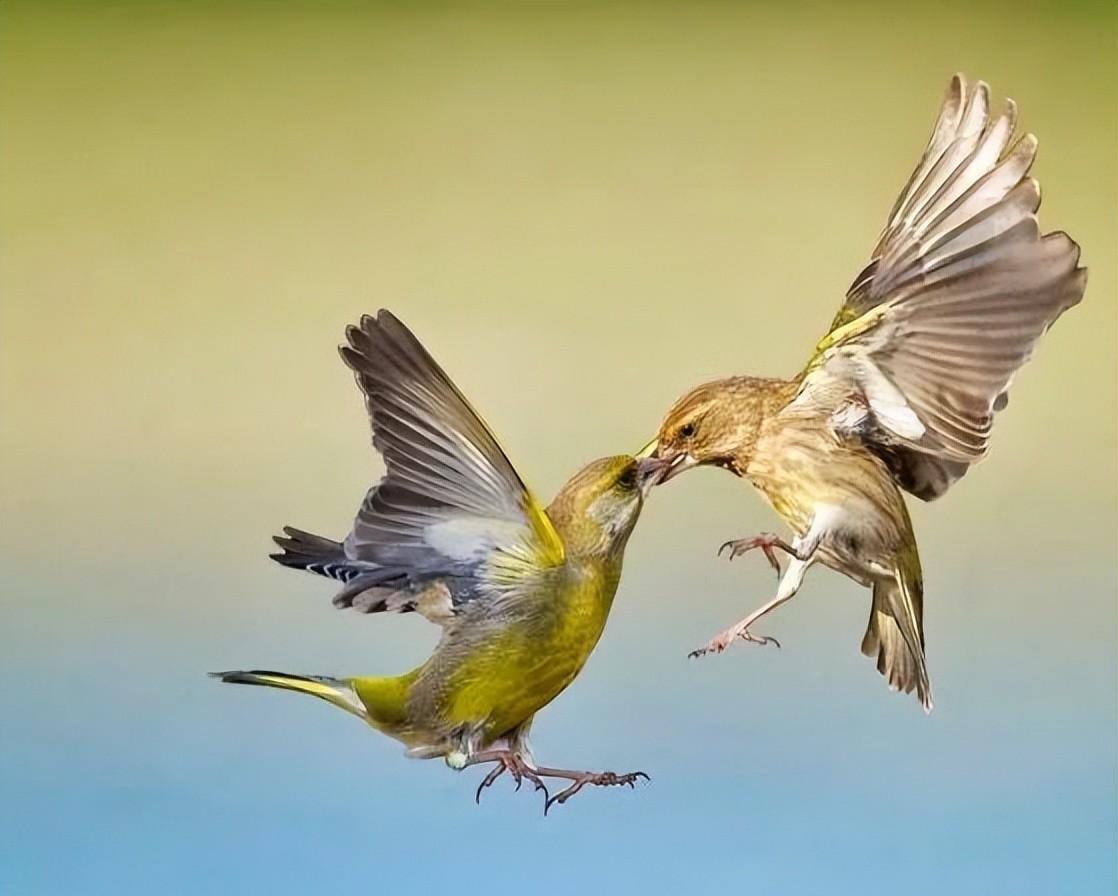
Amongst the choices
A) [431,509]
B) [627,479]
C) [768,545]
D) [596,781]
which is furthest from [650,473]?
[596,781]

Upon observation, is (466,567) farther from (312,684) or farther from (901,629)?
(901,629)

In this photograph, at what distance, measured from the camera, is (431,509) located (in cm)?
123

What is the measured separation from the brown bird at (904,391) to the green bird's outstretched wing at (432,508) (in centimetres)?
20

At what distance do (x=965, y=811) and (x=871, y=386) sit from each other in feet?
1.68

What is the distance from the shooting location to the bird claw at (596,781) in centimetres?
128

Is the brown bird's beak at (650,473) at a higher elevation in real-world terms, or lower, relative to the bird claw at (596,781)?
higher

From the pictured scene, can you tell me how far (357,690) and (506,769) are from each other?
0.20m

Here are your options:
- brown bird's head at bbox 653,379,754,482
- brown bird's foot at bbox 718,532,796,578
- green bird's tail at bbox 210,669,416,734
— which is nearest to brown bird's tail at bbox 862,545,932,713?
brown bird's foot at bbox 718,532,796,578

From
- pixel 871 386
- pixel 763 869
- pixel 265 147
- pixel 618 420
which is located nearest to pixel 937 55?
pixel 871 386

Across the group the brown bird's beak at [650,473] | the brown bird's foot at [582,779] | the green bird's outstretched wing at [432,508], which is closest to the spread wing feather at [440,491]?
the green bird's outstretched wing at [432,508]

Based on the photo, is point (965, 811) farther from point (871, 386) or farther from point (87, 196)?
point (87, 196)

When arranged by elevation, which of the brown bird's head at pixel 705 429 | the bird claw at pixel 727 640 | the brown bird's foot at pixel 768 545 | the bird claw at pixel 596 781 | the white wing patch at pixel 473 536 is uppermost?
the brown bird's head at pixel 705 429

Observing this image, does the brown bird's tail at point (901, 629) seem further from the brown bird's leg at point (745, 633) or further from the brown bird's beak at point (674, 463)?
the brown bird's beak at point (674, 463)

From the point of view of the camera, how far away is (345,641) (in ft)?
4.21
